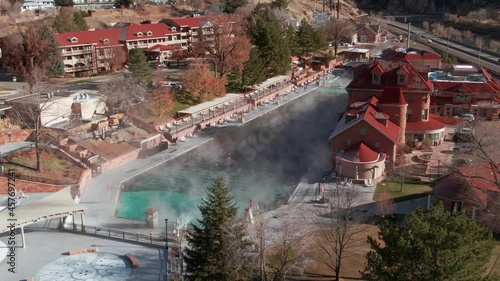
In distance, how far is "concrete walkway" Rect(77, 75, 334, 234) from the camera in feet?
86.5

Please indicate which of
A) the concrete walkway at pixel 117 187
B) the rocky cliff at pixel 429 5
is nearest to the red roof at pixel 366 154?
the concrete walkway at pixel 117 187

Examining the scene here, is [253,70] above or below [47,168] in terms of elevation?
above

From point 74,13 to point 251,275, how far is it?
6385cm

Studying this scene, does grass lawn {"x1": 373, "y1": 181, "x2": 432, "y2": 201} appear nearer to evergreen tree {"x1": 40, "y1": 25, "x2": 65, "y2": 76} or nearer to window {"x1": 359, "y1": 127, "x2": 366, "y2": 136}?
window {"x1": 359, "y1": 127, "x2": 366, "y2": 136}

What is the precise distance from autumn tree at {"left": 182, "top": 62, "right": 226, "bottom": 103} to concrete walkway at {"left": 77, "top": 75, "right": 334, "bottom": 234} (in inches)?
237

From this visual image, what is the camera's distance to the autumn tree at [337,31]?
8288 cm

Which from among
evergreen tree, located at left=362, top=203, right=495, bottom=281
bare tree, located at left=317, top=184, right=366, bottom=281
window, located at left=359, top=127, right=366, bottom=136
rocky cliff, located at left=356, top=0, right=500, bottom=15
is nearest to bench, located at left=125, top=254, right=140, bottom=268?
bare tree, located at left=317, top=184, right=366, bottom=281

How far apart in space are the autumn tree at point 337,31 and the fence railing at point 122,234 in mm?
62631

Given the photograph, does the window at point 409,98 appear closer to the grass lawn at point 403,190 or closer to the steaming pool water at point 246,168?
the steaming pool water at point 246,168

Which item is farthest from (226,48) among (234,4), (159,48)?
(234,4)

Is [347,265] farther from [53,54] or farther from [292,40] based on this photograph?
[292,40]

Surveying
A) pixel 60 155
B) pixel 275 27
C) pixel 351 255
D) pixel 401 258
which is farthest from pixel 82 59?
pixel 401 258

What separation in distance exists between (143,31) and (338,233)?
167 feet

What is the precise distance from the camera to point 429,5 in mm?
148750
